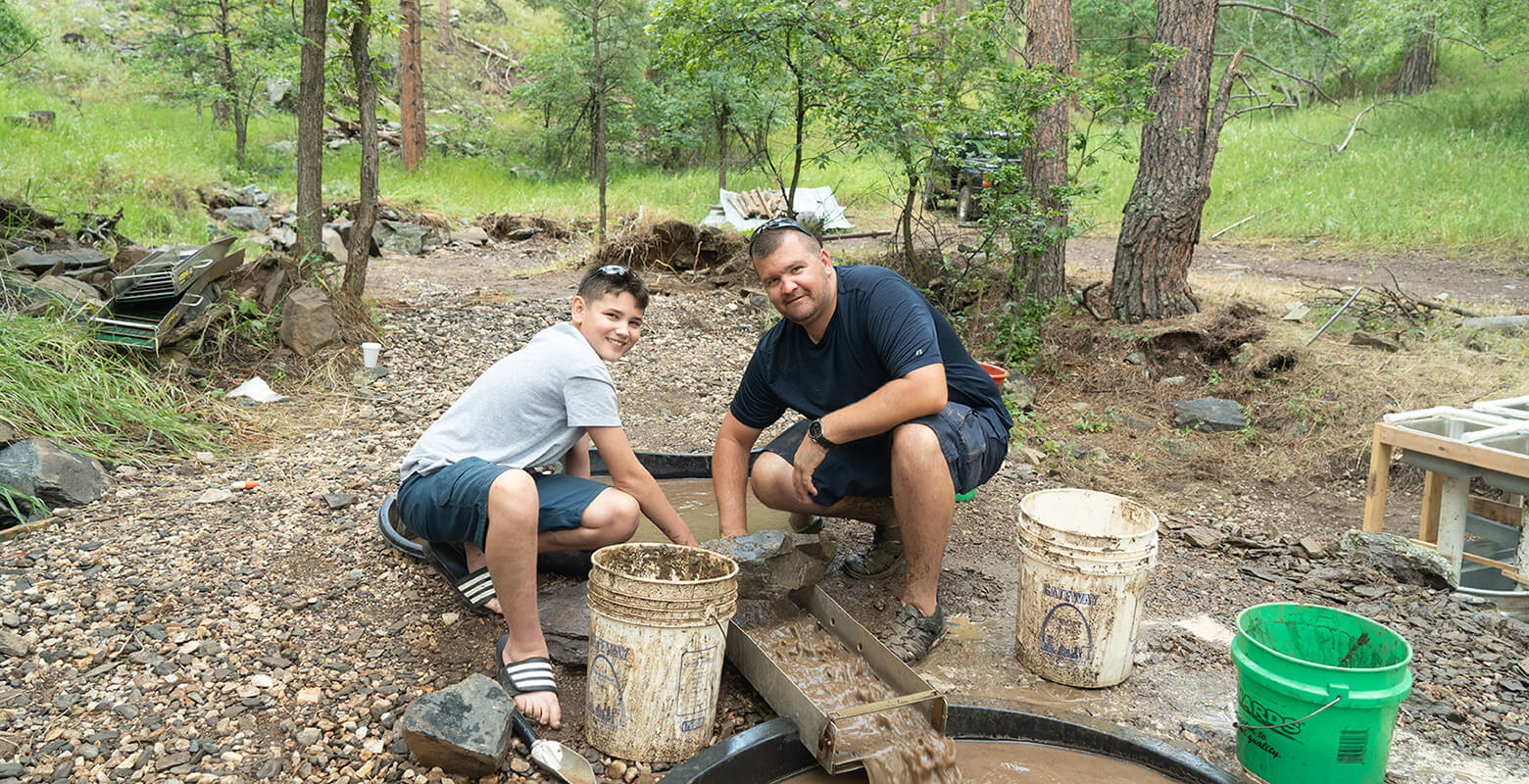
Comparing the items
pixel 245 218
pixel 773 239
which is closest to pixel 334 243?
pixel 245 218

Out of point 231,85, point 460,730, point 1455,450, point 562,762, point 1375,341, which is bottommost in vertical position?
point 562,762

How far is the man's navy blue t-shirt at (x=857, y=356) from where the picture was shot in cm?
305

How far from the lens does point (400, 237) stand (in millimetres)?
10625

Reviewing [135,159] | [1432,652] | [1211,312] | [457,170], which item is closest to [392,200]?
[135,159]

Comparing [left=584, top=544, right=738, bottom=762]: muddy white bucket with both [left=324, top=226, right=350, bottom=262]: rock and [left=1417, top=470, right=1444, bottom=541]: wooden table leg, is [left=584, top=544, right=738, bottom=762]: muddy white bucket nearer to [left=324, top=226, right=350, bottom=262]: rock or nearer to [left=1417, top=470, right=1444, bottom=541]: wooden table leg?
[left=1417, top=470, right=1444, bottom=541]: wooden table leg

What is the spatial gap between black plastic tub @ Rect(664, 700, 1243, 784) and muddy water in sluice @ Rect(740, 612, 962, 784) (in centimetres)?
15

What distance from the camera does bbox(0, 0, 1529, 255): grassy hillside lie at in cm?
969

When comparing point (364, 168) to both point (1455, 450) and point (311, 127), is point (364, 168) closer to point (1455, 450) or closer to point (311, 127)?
point (311, 127)

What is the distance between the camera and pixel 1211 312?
22.1 ft

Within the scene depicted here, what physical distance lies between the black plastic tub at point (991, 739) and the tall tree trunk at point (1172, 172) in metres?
4.96

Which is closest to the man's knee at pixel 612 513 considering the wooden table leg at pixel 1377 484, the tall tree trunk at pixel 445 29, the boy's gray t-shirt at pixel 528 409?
the boy's gray t-shirt at pixel 528 409

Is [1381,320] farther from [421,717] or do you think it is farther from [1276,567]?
[421,717]

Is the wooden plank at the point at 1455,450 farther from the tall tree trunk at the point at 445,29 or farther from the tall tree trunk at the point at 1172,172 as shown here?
the tall tree trunk at the point at 445,29

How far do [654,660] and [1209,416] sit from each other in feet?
14.8
